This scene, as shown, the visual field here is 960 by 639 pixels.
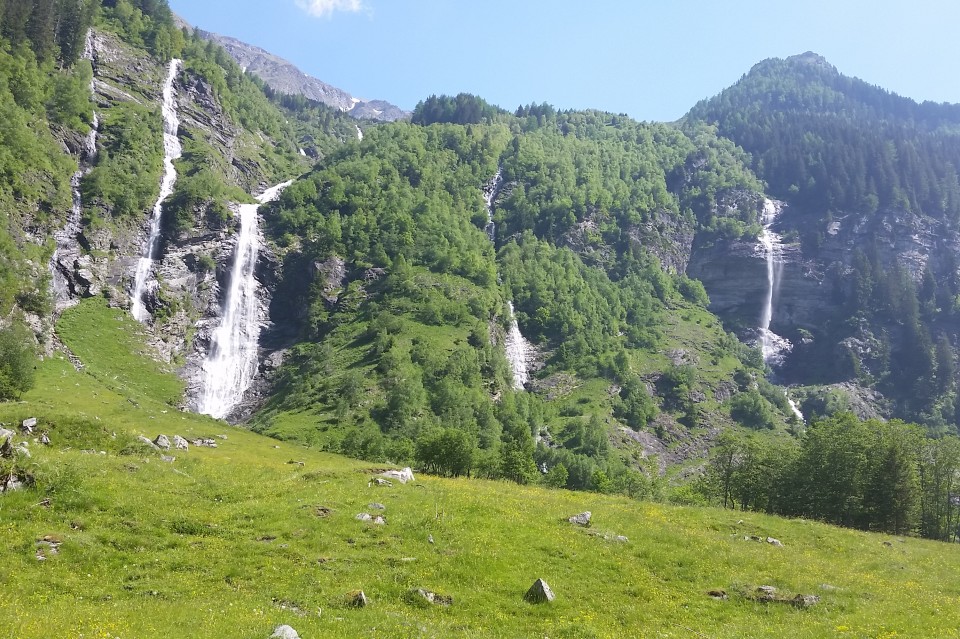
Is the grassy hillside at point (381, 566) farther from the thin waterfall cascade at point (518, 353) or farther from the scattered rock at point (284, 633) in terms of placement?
the thin waterfall cascade at point (518, 353)

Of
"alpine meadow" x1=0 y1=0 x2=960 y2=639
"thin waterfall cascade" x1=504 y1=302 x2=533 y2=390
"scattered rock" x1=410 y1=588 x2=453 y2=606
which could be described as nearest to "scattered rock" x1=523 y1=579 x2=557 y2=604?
"alpine meadow" x1=0 y1=0 x2=960 y2=639

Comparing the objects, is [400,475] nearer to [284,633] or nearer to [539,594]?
[539,594]

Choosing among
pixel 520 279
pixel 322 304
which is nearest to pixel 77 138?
pixel 322 304

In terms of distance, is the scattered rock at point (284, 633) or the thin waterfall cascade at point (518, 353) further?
the thin waterfall cascade at point (518, 353)

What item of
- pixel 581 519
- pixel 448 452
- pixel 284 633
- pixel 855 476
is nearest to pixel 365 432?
pixel 448 452

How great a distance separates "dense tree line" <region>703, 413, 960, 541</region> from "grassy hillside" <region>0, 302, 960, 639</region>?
1102 inches

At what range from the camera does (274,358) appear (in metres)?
144

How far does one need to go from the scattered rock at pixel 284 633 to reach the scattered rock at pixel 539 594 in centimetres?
928

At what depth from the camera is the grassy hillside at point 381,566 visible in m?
16.1

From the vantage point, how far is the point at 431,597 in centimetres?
1889

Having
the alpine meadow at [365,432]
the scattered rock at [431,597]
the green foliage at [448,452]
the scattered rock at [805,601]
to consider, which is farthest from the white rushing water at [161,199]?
the scattered rock at [805,601]

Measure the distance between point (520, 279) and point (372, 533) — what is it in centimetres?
17574

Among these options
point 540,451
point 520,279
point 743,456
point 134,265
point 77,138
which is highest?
point 77,138

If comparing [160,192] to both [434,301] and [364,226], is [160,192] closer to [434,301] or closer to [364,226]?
[364,226]
